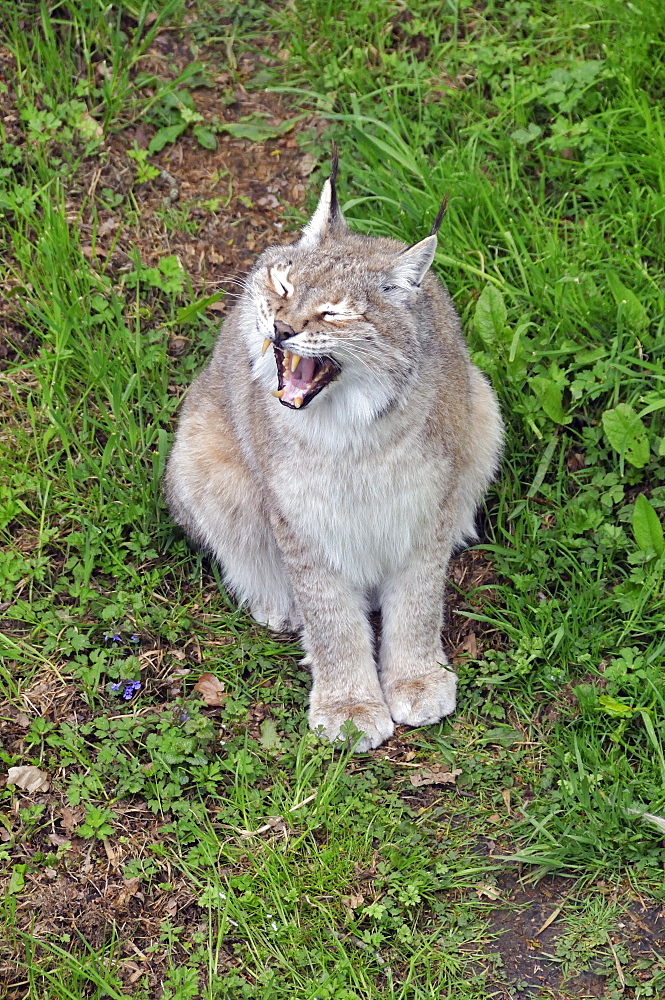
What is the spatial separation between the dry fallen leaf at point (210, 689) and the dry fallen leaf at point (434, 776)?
786mm

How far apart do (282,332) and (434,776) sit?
1700 millimetres

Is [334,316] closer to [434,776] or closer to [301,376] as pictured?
[301,376]

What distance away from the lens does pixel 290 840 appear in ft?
12.8

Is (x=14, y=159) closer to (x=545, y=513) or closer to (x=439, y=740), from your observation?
(x=545, y=513)

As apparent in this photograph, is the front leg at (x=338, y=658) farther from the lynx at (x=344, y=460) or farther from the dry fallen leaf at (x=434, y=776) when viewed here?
the dry fallen leaf at (x=434, y=776)

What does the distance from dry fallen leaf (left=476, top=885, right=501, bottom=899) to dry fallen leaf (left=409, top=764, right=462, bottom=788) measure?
42cm

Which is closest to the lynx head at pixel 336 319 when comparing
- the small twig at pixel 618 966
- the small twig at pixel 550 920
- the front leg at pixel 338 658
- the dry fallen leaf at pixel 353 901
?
the front leg at pixel 338 658

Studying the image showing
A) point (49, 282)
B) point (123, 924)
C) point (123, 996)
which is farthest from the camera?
point (49, 282)

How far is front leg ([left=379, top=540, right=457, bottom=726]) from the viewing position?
170 inches

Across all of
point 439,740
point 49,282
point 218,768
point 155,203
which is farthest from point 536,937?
point 155,203

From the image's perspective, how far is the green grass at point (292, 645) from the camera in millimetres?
3725

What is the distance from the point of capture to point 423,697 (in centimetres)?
431

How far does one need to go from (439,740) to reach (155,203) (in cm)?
300

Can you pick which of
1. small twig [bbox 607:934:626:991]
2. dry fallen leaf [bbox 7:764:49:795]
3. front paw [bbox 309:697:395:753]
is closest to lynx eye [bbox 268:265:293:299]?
front paw [bbox 309:697:395:753]
